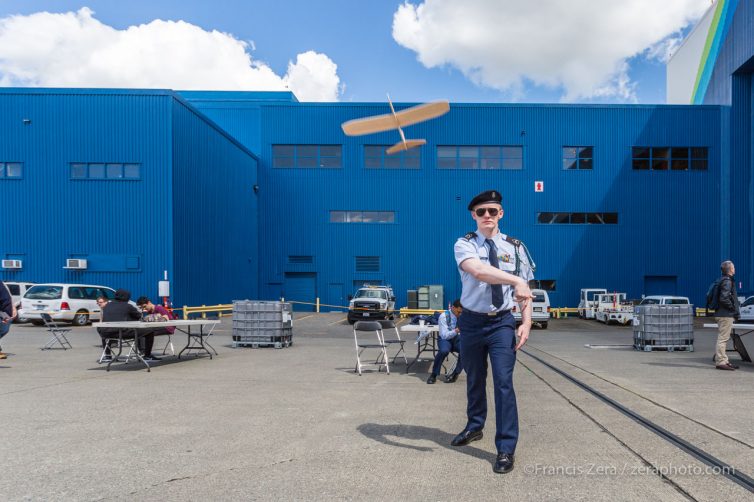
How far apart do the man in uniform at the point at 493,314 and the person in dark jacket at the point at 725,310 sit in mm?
7392

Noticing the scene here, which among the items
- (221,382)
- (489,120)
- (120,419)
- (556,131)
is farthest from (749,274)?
(120,419)

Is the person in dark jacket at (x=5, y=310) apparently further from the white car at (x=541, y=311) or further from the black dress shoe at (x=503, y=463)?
the white car at (x=541, y=311)

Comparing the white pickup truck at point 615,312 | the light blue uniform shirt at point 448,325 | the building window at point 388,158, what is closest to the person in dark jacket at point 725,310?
the light blue uniform shirt at point 448,325

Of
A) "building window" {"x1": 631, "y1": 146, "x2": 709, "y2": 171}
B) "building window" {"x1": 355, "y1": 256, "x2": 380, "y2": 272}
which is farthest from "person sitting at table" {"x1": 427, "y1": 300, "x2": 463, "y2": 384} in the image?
"building window" {"x1": 631, "y1": 146, "x2": 709, "y2": 171}

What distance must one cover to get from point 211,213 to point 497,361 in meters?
28.5

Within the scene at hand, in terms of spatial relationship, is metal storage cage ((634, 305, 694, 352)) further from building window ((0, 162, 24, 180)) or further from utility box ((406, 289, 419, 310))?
building window ((0, 162, 24, 180))

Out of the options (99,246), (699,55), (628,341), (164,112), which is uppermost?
(699,55)

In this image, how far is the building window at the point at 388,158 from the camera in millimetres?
36844

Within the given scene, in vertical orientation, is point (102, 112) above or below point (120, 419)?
above

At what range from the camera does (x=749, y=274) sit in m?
34.3

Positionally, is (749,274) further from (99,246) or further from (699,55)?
(99,246)

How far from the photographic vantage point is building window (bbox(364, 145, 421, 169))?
3684cm

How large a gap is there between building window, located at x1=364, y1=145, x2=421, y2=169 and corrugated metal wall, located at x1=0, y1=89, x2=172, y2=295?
A: 43.6ft

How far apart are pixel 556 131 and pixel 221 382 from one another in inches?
1270
